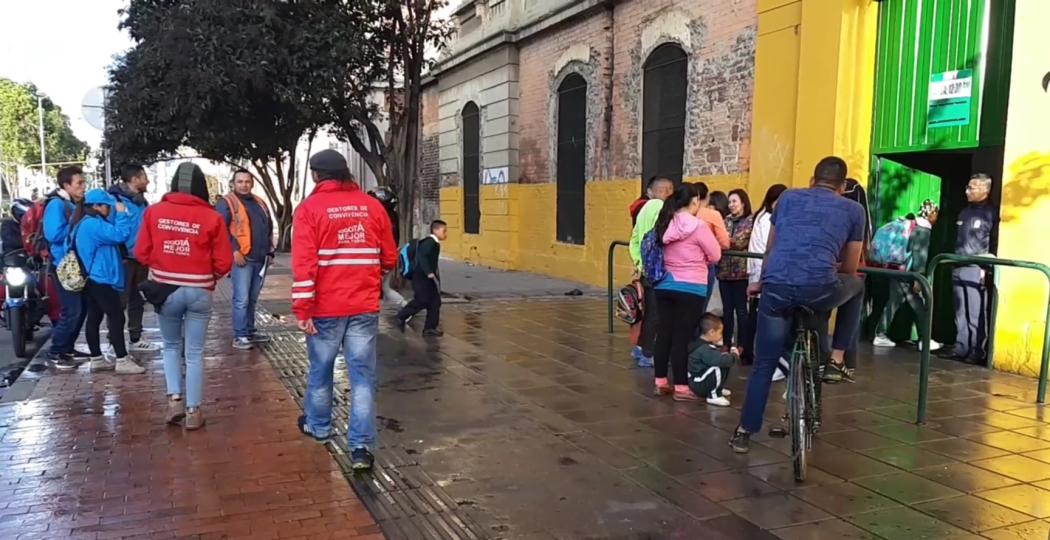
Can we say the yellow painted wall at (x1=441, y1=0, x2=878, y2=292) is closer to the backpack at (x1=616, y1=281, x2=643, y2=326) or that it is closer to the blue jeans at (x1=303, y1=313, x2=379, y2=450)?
the backpack at (x1=616, y1=281, x2=643, y2=326)

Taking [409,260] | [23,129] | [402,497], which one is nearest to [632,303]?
[409,260]

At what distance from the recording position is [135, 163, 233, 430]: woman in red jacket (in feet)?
17.2

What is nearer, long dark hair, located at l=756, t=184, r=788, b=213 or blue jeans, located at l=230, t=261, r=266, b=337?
long dark hair, located at l=756, t=184, r=788, b=213

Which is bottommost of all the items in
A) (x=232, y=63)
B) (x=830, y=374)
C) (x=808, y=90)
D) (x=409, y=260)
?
(x=830, y=374)

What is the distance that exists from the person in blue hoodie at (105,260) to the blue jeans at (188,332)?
6.16 ft

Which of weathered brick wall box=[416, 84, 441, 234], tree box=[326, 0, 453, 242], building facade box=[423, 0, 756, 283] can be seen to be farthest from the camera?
weathered brick wall box=[416, 84, 441, 234]

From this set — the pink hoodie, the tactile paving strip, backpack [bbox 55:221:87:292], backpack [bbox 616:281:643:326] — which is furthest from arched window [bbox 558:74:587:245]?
the tactile paving strip

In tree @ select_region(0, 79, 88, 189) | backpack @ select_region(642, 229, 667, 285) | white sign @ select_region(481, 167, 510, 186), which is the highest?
tree @ select_region(0, 79, 88, 189)

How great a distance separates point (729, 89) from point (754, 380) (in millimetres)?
6479

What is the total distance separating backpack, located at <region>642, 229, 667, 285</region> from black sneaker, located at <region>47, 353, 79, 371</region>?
5309 mm

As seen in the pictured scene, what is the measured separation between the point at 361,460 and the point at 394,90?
10.4 meters

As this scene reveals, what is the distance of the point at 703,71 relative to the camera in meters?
10.9

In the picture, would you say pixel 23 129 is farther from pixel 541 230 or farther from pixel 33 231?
pixel 33 231

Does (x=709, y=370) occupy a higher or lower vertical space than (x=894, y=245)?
lower
